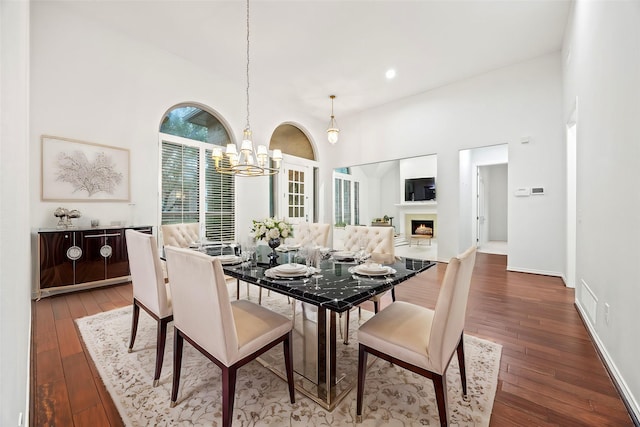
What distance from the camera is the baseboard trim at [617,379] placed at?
1.44m

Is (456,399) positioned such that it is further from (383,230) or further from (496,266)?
(496,266)

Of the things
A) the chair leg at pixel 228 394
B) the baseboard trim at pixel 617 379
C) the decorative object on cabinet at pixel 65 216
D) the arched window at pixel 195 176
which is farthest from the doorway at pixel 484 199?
the decorative object on cabinet at pixel 65 216

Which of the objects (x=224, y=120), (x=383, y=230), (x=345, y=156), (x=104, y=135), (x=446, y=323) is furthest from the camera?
(x=345, y=156)

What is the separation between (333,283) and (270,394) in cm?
77

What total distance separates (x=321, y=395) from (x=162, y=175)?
13.1 ft

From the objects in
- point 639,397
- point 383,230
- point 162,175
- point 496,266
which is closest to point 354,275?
point 383,230

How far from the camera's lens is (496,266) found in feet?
16.8

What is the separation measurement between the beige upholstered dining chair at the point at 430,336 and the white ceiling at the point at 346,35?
339 centimetres

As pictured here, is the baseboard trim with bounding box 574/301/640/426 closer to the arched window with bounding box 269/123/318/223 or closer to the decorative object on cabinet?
the arched window with bounding box 269/123/318/223

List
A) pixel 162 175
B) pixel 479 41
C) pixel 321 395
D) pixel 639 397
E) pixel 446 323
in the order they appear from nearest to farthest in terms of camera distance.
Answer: pixel 446 323, pixel 639 397, pixel 321 395, pixel 479 41, pixel 162 175

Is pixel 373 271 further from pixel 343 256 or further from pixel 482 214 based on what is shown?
pixel 482 214

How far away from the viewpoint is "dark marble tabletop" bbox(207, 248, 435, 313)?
52.9 inches

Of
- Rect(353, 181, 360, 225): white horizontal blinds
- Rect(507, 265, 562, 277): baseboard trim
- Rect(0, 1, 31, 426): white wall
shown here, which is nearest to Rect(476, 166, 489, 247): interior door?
Rect(507, 265, 562, 277): baseboard trim

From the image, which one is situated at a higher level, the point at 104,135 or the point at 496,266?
the point at 104,135
